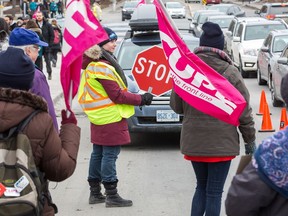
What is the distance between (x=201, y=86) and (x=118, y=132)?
213cm

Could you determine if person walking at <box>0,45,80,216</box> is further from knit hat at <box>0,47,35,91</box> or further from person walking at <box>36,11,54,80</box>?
person walking at <box>36,11,54,80</box>

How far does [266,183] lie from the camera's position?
11.1 ft

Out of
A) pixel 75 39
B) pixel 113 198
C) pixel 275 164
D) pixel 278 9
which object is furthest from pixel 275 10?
pixel 275 164

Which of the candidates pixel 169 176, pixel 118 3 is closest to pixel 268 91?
pixel 169 176

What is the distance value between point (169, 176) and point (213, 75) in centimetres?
413

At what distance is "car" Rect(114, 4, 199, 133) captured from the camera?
11.6 meters

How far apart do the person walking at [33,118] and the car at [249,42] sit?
18.9 m

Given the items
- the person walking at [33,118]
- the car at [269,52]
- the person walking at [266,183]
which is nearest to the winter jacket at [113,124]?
the person walking at [33,118]

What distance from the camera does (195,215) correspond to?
20.8 ft

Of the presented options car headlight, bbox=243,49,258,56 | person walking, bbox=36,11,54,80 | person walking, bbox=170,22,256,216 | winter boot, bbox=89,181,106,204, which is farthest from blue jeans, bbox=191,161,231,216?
car headlight, bbox=243,49,258,56

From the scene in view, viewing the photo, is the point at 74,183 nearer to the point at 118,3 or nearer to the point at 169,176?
the point at 169,176

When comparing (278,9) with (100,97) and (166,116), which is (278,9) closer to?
(166,116)

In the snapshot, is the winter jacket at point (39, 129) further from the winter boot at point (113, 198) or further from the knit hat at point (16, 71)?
the winter boot at point (113, 198)

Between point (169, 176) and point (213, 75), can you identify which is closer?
point (213, 75)
